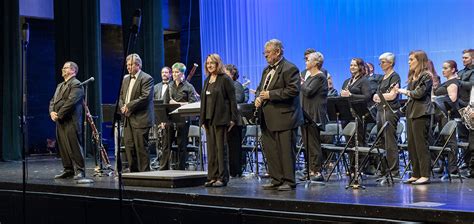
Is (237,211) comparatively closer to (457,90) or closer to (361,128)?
(361,128)

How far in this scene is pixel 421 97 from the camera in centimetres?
728

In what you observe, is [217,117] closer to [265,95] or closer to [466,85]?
[265,95]

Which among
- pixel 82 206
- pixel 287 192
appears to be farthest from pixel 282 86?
pixel 82 206

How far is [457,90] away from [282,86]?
2731 millimetres

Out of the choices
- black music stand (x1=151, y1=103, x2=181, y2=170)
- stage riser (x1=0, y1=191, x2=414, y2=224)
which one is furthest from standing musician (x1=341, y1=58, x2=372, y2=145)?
stage riser (x1=0, y1=191, x2=414, y2=224)

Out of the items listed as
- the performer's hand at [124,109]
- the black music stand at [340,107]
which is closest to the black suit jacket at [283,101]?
the black music stand at [340,107]

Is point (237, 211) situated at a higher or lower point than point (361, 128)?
lower

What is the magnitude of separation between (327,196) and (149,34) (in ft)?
30.9

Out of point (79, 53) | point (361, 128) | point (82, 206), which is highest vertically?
point (79, 53)

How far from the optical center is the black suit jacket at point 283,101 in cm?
685

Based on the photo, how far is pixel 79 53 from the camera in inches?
562

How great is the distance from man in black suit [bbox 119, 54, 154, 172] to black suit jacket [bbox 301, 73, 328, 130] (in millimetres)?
1969

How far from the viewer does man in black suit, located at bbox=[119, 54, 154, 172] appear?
27.7 ft

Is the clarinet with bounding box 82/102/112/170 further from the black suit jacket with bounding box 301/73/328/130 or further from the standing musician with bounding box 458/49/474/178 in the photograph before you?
the standing musician with bounding box 458/49/474/178
